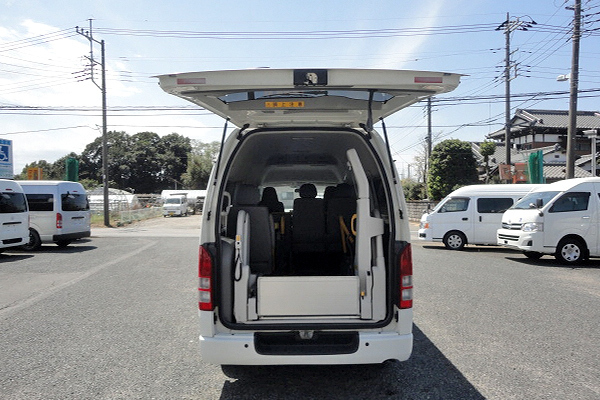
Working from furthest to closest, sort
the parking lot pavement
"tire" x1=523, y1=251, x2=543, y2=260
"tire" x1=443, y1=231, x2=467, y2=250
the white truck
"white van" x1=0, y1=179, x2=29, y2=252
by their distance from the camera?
the white truck → the parking lot pavement → "tire" x1=443, y1=231, x2=467, y2=250 → "white van" x1=0, y1=179, x2=29, y2=252 → "tire" x1=523, y1=251, x2=543, y2=260

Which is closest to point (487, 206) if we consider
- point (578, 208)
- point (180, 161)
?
point (578, 208)

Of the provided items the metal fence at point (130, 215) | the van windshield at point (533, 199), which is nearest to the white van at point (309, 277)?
the van windshield at point (533, 199)

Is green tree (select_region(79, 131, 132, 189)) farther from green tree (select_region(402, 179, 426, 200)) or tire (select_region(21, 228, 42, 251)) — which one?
tire (select_region(21, 228, 42, 251))

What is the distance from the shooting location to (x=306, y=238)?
5.46 m

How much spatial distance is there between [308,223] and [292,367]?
162cm

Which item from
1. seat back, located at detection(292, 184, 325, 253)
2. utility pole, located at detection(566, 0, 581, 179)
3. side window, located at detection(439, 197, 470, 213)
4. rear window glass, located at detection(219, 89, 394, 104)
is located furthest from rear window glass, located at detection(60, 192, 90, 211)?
utility pole, located at detection(566, 0, 581, 179)

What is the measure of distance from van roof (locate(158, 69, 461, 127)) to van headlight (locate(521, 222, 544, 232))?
8.71 m

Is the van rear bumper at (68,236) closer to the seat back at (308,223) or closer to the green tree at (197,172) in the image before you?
the seat back at (308,223)

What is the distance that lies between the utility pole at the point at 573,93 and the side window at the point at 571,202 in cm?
703

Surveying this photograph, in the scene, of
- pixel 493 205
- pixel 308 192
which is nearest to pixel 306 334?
pixel 308 192

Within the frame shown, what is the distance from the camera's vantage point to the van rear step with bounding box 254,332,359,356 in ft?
11.3

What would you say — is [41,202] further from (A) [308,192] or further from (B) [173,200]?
(B) [173,200]

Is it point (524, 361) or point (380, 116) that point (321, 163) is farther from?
point (524, 361)

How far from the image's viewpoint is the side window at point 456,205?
14545 millimetres
